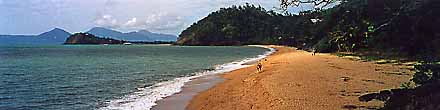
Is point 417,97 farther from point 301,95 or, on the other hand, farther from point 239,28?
point 239,28

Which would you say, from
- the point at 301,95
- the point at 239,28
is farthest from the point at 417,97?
the point at 239,28

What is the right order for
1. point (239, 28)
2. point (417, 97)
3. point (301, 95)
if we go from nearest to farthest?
point (417, 97), point (301, 95), point (239, 28)

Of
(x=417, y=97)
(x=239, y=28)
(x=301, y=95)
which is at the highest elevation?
(x=239, y=28)

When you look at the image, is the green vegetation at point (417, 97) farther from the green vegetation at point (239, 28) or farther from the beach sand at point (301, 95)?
the green vegetation at point (239, 28)

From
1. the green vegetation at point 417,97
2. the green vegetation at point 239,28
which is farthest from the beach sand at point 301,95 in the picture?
the green vegetation at point 239,28

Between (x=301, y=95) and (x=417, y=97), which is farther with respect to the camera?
(x=301, y=95)

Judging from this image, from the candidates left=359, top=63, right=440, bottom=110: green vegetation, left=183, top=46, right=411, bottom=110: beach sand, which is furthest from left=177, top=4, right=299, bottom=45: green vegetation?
left=359, top=63, right=440, bottom=110: green vegetation

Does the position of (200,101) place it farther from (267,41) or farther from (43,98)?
(267,41)

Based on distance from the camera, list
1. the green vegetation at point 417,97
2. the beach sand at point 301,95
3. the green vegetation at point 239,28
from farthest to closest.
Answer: the green vegetation at point 239,28 → the beach sand at point 301,95 → the green vegetation at point 417,97

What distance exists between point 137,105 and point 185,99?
187 cm

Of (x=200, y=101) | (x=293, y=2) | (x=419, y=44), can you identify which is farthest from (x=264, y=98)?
(x=419, y=44)

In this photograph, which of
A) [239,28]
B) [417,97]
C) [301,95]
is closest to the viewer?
[417,97]

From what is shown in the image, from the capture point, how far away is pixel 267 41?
12538 cm

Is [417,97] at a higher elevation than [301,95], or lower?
higher
